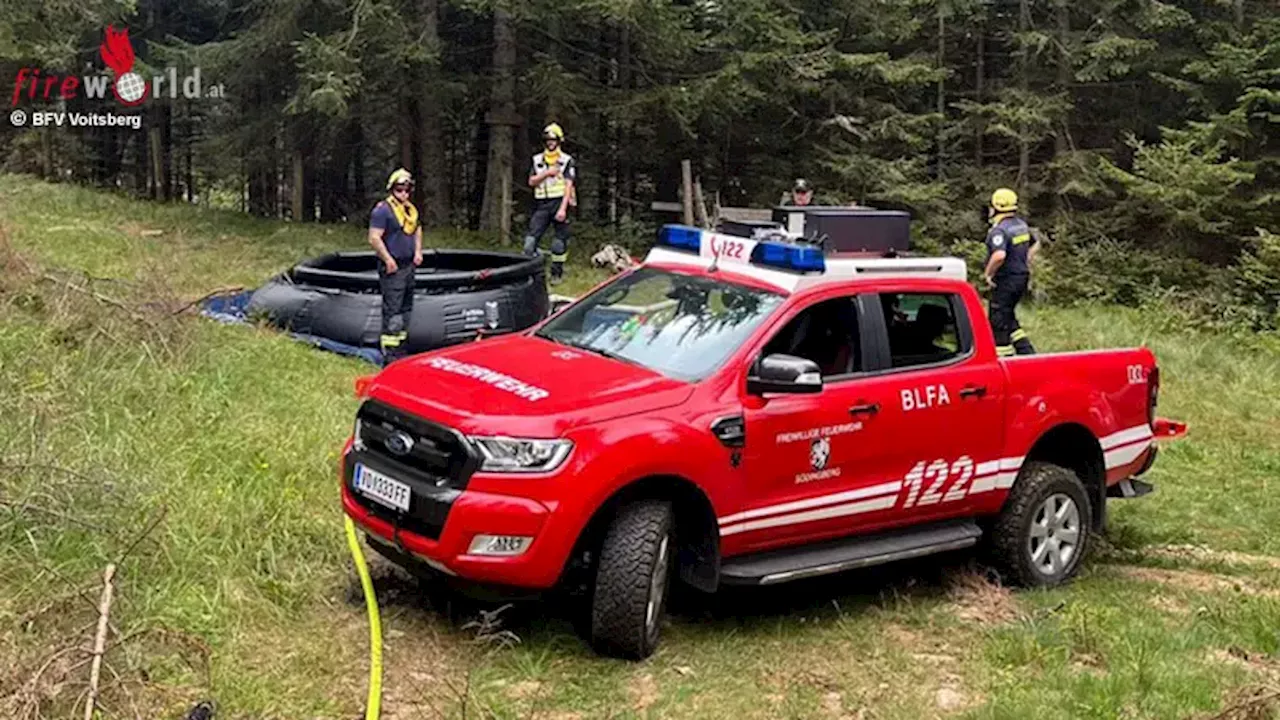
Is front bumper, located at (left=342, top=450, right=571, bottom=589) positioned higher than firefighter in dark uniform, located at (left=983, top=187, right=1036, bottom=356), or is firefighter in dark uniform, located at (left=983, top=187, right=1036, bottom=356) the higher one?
firefighter in dark uniform, located at (left=983, top=187, right=1036, bottom=356)

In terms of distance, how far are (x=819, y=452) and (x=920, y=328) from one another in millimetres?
1205

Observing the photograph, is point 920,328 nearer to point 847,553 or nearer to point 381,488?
point 847,553

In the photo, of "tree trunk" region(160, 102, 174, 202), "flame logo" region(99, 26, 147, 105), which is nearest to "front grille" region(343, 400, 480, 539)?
"flame logo" region(99, 26, 147, 105)

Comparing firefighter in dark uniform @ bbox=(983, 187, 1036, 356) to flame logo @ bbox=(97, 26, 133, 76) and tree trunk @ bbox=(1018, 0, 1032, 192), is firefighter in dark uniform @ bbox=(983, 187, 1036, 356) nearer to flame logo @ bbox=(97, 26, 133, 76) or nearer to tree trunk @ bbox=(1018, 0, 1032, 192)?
tree trunk @ bbox=(1018, 0, 1032, 192)

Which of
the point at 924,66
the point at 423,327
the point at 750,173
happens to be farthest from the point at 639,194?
the point at 423,327

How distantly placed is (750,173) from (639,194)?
2.86 meters

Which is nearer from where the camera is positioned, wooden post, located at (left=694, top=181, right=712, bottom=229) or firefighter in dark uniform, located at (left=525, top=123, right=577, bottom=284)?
firefighter in dark uniform, located at (left=525, top=123, right=577, bottom=284)

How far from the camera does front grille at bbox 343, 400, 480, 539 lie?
467 cm

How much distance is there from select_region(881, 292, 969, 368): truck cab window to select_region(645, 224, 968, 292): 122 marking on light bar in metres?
0.14

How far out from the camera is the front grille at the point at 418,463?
4.67 metres

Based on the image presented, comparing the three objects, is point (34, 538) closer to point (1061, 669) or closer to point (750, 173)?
point (1061, 669)

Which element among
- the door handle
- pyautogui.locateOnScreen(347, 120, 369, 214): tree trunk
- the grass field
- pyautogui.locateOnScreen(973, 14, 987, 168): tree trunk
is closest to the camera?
the grass field

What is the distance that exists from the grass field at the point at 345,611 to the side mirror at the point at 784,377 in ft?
3.95

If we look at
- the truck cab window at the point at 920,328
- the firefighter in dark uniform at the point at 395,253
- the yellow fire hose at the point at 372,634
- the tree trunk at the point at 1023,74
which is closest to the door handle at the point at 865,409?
the truck cab window at the point at 920,328
